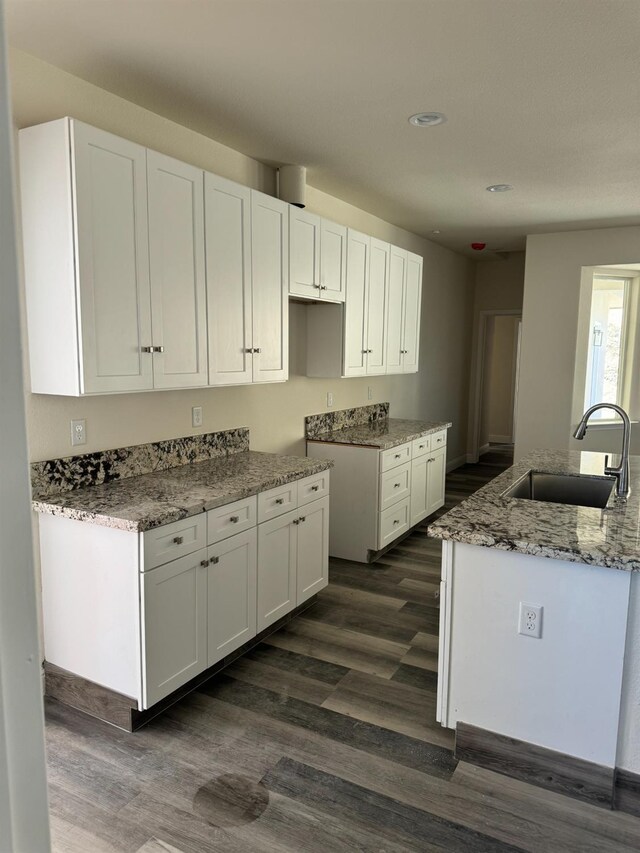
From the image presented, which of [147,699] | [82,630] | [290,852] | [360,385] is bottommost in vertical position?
[290,852]

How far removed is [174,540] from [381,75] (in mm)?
2091

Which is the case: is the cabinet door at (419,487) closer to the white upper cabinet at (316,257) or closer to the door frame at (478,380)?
the white upper cabinet at (316,257)

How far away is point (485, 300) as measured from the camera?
794 centimetres

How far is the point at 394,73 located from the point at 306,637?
2.70 meters

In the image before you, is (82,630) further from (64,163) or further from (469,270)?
(469,270)

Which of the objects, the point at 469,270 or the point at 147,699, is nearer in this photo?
the point at 147,699

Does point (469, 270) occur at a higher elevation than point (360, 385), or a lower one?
A: higher

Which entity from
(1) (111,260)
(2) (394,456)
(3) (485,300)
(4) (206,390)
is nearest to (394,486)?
(2) (394,456)

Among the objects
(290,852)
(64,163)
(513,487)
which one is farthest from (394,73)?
(290,852)

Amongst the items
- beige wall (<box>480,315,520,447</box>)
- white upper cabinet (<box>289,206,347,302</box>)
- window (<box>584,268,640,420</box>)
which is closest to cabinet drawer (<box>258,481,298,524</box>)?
white upper cabinet (<box>289,206,347,302</box>)

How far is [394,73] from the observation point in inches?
99.0

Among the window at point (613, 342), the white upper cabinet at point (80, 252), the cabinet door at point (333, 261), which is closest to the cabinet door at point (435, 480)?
the window at point (613, 342)

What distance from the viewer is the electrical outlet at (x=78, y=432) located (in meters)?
2.63

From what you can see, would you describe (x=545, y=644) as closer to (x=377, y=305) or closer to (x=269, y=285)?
(x=269, y=285)
